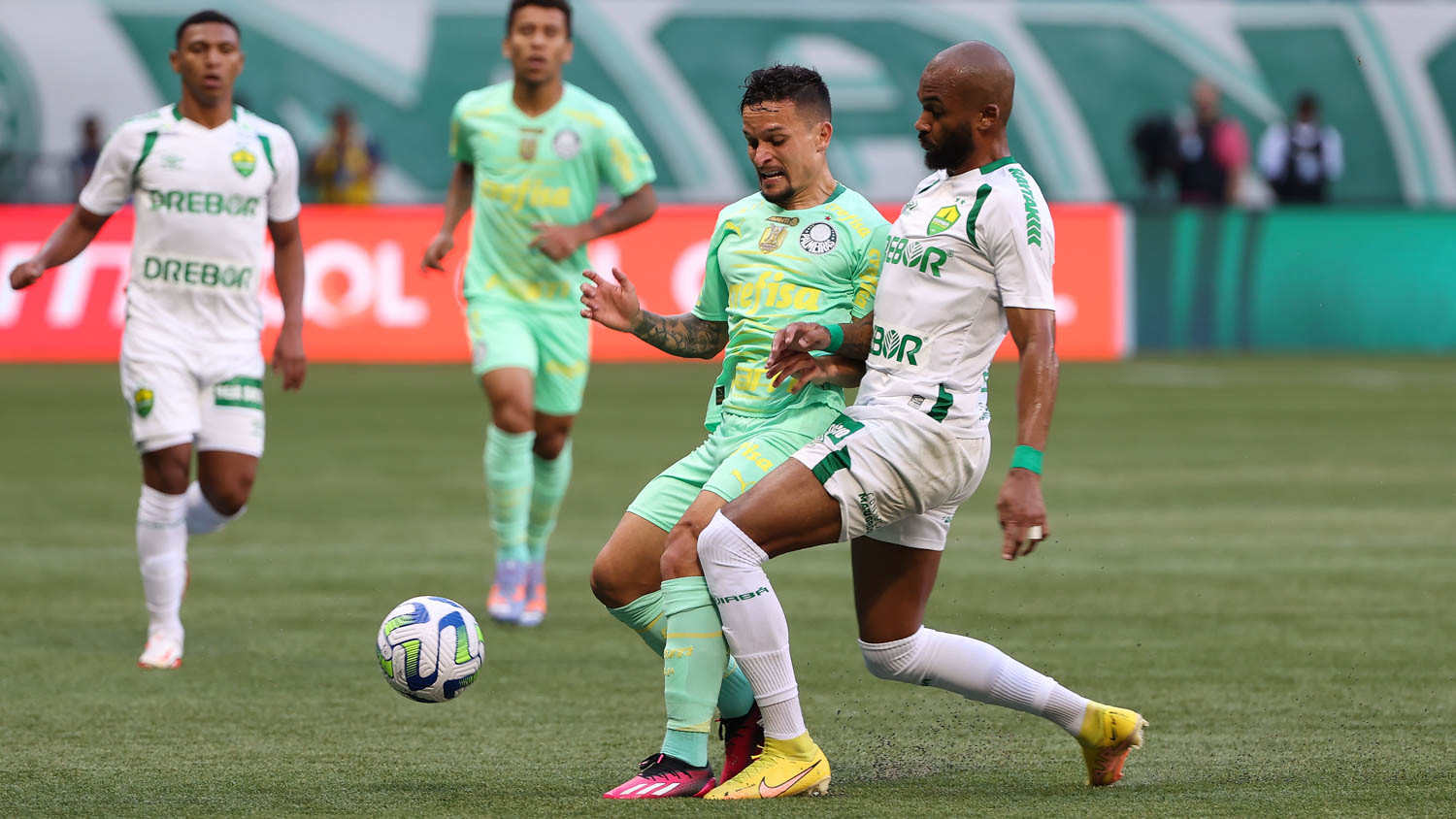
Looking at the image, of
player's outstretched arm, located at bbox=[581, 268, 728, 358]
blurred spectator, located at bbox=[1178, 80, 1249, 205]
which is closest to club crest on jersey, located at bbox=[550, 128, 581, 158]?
player's outstretched arm, located at bbox=[581, 268, 728, 358]

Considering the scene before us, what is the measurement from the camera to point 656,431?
1534 cm

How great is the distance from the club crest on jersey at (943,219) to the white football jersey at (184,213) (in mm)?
3404

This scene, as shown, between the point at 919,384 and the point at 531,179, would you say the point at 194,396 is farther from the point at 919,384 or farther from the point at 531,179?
the point at 919,384

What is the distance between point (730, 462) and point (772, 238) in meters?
0.65

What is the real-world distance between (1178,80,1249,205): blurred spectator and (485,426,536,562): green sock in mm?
17792

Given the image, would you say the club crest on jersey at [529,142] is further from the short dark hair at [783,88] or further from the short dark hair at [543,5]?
the short dark hair at [783,88]

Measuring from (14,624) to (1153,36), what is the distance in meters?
25.7

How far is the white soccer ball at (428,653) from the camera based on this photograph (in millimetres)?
5879

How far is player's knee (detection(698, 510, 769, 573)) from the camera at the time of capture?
5.24 metres

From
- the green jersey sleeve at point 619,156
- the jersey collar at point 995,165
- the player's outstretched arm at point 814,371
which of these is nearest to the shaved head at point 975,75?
the jersey collar at point 995,165

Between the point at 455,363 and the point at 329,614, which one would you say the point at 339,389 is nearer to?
the point at 455,363

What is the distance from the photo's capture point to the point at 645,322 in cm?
577

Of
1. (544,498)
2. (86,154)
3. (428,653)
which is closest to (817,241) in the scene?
(428,653)

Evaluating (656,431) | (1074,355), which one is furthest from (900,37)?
(656,431)
